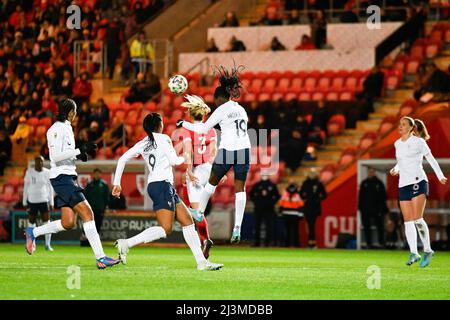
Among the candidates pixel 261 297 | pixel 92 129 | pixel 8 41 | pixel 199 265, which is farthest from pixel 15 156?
pixel 261 297

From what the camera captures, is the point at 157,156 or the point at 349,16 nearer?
the point at 157,156

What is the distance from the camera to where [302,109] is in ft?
100

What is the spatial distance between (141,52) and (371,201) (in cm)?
1114

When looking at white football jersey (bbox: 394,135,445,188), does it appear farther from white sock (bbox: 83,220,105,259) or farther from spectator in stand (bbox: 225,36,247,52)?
spectator in stand (bbox: 225,36,247,52)

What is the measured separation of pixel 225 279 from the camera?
1378cm

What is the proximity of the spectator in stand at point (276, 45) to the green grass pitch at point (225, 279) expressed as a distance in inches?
540

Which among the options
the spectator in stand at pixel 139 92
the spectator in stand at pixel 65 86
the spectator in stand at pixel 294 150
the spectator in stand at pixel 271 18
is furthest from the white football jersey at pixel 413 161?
the spectator in stand at pixel 65 86

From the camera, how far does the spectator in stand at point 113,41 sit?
34.7 m

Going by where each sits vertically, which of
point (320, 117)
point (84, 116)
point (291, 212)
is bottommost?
point (291, 212)

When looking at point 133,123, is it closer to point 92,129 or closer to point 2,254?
point 92,129

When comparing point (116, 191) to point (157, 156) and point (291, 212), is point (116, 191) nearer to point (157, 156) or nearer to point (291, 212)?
point (157, 156)

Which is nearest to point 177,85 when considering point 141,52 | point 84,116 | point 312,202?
point 312,202

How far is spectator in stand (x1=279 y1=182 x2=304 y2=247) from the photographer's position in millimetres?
26875
